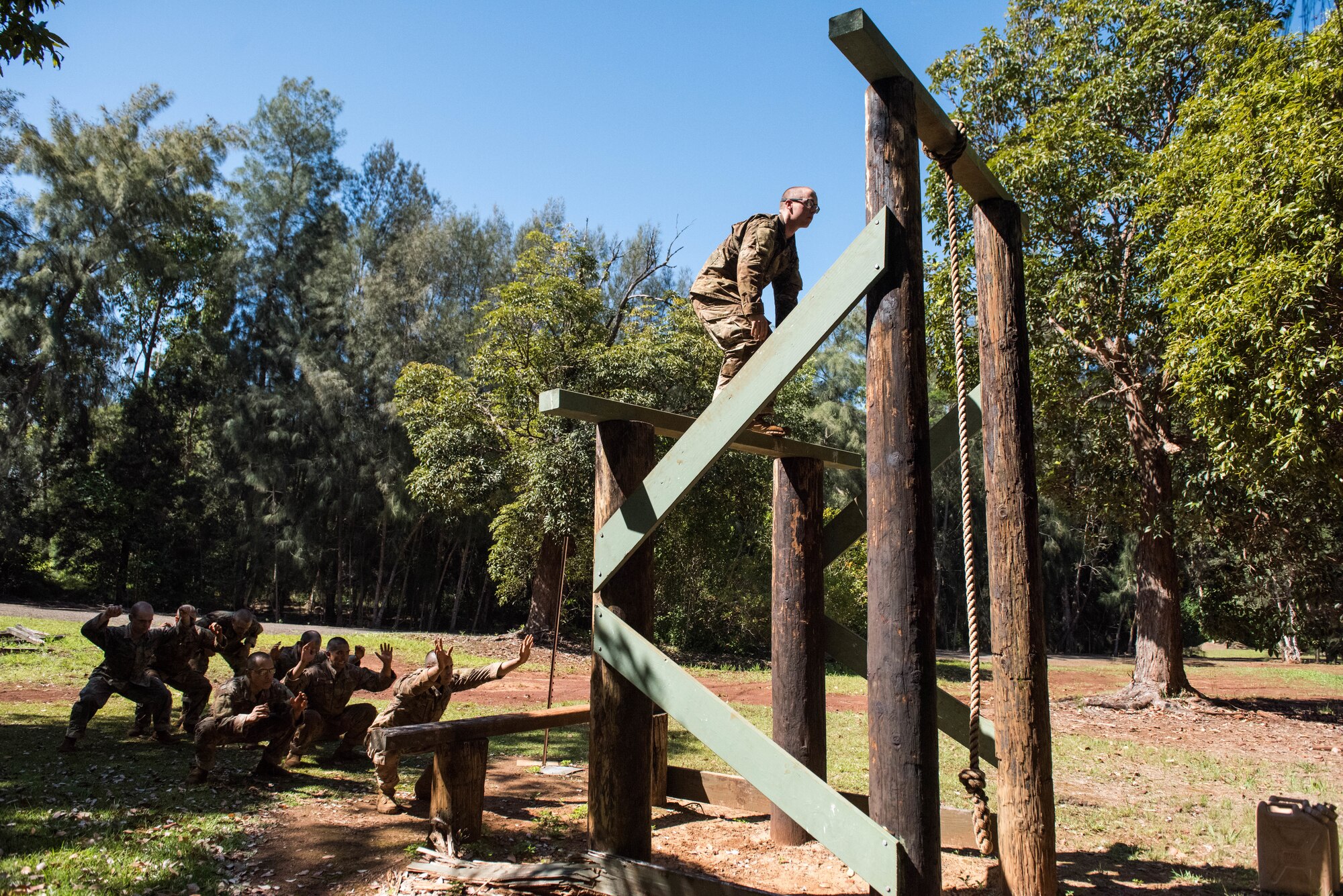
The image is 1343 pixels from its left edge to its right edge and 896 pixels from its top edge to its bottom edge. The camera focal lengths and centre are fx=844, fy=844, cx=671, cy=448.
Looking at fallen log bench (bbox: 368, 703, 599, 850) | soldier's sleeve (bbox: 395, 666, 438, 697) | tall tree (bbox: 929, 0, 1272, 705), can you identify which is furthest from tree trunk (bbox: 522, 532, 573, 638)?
fallen log bench (bbox: 368, 703, 599, 850)

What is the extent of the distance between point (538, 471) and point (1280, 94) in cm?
1299

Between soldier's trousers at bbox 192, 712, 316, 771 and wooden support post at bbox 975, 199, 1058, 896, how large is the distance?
4.94 metres

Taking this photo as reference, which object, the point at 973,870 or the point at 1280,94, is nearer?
the point at 973,870

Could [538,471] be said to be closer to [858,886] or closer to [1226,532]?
[1226,532]

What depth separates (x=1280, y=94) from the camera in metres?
9.37

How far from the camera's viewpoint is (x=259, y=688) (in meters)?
6.16

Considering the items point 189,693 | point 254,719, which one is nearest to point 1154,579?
point 254,719

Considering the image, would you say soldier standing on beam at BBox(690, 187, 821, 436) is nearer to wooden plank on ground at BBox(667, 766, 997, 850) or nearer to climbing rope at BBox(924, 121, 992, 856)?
climbing rope at BBox(924, 121, 992, 856)

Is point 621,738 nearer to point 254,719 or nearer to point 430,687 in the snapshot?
point 430,687

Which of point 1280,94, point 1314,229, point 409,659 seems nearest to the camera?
point 1314,229

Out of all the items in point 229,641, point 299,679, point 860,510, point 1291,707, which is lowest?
point 1291,707

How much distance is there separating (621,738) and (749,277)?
252 cm

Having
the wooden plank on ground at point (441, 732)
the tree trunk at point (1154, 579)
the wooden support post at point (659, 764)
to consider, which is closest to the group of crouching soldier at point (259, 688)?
the wooden plank on ground at point (441, 732)

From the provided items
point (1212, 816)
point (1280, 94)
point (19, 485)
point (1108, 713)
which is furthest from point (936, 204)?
point (19, 485)
